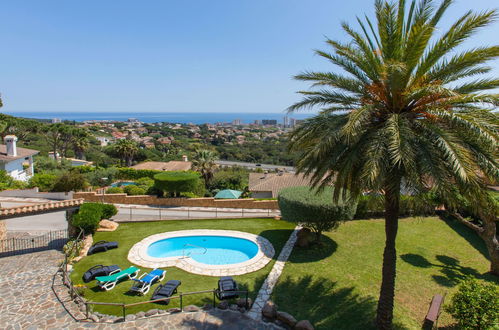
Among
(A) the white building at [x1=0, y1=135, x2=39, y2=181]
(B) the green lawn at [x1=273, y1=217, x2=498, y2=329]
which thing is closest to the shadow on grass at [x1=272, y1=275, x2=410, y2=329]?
(B) the green lawn at [x1=273, y1=217, x2=498, y2=329]

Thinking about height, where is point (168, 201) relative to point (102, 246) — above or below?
below

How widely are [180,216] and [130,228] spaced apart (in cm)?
464

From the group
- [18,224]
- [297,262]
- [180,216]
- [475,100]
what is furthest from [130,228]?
[475,100]

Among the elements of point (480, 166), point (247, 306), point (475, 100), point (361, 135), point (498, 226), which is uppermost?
point (475, 100)

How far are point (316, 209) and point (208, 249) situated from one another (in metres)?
7.62

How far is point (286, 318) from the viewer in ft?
32.4

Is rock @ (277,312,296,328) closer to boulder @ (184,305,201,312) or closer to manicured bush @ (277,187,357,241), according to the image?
boulder @ (184,305,201,312)

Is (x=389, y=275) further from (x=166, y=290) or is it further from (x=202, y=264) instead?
(x=202, y=264)

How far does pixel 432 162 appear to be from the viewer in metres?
7.32

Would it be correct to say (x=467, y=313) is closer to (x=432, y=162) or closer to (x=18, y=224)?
(x=432, y=162)

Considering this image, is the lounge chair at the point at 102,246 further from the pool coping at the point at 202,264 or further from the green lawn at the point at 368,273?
the green lawn at the point at 368,273

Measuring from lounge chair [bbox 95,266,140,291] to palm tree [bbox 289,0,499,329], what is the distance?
32.0 feet

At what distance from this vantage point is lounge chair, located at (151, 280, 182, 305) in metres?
11.3

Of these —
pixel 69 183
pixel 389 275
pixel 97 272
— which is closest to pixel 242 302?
pixel 389 275
